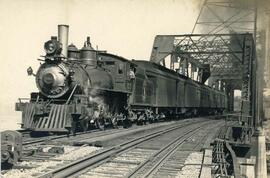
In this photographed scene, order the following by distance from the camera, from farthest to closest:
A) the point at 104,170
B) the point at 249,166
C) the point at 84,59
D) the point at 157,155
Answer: the point at 84,59
the point at 249,166
the point at 157,155
the point at 104,170

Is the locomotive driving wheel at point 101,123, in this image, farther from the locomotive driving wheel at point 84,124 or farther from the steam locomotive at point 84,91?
→ the locomotive driving wheel at point 84,124

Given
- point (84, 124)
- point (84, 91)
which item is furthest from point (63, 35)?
point (84, 124)

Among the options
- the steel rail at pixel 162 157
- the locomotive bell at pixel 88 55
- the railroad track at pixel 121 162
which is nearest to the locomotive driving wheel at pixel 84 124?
the locomotive bell at pixel 88 55

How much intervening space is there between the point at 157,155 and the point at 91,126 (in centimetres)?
772

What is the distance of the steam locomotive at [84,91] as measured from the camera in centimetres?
1420

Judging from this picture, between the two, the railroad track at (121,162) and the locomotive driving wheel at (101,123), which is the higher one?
the locomotive driving wheel at (101,123)

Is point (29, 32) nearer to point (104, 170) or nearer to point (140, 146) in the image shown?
point (140, 146)

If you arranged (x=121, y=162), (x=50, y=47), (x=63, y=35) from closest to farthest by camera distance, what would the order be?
1. (x=121, y=162)
2. (x=50, y=47)
3. (x=63, y=35)

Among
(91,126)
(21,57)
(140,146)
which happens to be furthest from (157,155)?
(21,57)

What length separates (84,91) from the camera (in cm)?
1516

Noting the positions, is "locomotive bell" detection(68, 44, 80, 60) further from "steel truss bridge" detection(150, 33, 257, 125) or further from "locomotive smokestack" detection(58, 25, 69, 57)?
"steel truss bridge" detection(150, 33, 257, 125)

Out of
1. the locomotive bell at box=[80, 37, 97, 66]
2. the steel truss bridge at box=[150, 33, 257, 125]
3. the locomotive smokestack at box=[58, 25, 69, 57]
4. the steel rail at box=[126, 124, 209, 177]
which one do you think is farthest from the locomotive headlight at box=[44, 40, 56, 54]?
the steel truss bridge at box=[150, 33, 257, 125]

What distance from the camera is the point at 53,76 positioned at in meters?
14.9

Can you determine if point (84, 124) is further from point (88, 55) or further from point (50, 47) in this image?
point (50, 47)
